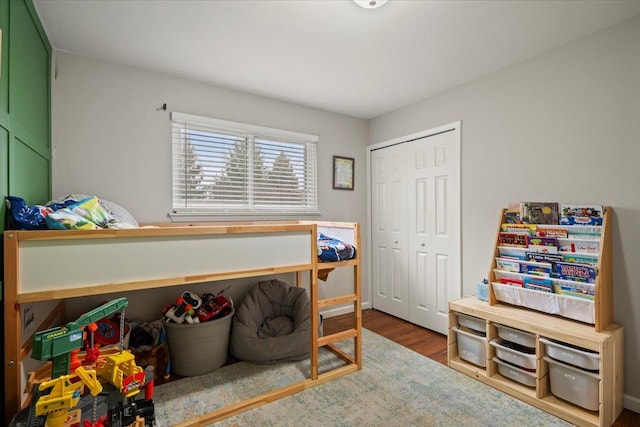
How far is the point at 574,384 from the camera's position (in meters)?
1.79

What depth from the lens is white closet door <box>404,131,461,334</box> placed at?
286cm

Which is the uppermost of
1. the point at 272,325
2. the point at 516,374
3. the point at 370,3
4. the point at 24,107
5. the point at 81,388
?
the point at 370,3

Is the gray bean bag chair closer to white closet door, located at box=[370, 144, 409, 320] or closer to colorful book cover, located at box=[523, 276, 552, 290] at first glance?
white closet door, located at box=[370, 144, 409, 320]

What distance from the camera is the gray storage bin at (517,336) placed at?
1982 millimetres

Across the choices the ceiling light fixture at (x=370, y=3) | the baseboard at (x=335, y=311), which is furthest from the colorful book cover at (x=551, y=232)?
the baseboard at (x=335, y=311)

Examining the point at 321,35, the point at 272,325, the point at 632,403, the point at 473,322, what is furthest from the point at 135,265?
the point at 632,403

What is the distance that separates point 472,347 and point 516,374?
1.00 ft

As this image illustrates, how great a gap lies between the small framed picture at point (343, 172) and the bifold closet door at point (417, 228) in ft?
0.93

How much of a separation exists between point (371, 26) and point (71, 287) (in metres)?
2.14

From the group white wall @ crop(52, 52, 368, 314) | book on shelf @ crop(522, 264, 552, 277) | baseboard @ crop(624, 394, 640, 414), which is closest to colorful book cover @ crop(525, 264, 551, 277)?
book on shelf @ crop(522, 264, 552, 277)

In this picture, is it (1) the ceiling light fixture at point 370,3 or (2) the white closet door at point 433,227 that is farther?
(2) the white closet door at point 433,227

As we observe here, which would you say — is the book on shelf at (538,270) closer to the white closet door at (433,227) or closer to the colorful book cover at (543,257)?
the colorful book cover at (543,257)

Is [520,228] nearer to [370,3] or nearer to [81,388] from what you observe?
[370,3]

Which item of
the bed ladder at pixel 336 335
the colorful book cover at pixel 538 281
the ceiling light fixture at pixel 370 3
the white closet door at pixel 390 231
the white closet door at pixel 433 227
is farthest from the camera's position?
the white closet door at pixel 390 231
